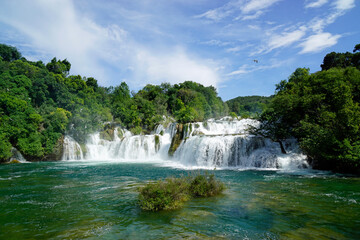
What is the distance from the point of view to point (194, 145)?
23875 mm

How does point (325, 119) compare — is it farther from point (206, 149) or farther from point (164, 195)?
point (164, 195)

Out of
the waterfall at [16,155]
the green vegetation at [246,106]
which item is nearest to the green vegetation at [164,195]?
the waterfall at [16,155]

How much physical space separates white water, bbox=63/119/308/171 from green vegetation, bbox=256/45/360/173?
142 cm

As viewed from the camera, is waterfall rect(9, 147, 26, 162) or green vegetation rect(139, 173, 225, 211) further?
waterfall rect(9, 147, 26, 162)

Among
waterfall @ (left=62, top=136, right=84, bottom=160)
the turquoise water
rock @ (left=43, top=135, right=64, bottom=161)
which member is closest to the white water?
waterfall @ (left=62, top=136, right=84, bottom=160)

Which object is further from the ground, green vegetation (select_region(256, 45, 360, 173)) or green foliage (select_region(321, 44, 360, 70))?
green foliage (select_region(321, 44, 360, 70))

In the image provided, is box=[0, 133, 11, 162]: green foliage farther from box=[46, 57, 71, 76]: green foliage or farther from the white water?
box=[46, 57, 71, 76]: green foliage

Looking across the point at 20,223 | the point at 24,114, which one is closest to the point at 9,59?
the point at 24,114

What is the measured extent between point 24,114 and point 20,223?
2503cm

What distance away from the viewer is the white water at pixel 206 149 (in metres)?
19.1

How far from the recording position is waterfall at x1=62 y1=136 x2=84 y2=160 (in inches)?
1185

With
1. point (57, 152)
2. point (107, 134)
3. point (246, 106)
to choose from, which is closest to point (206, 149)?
point (57, 152)

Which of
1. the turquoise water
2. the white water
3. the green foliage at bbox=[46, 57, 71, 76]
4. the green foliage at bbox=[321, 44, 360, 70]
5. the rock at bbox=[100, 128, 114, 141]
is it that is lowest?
the turquoise water

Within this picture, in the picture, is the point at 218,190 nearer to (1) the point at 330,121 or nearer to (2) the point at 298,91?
(1) the point at 330,121
